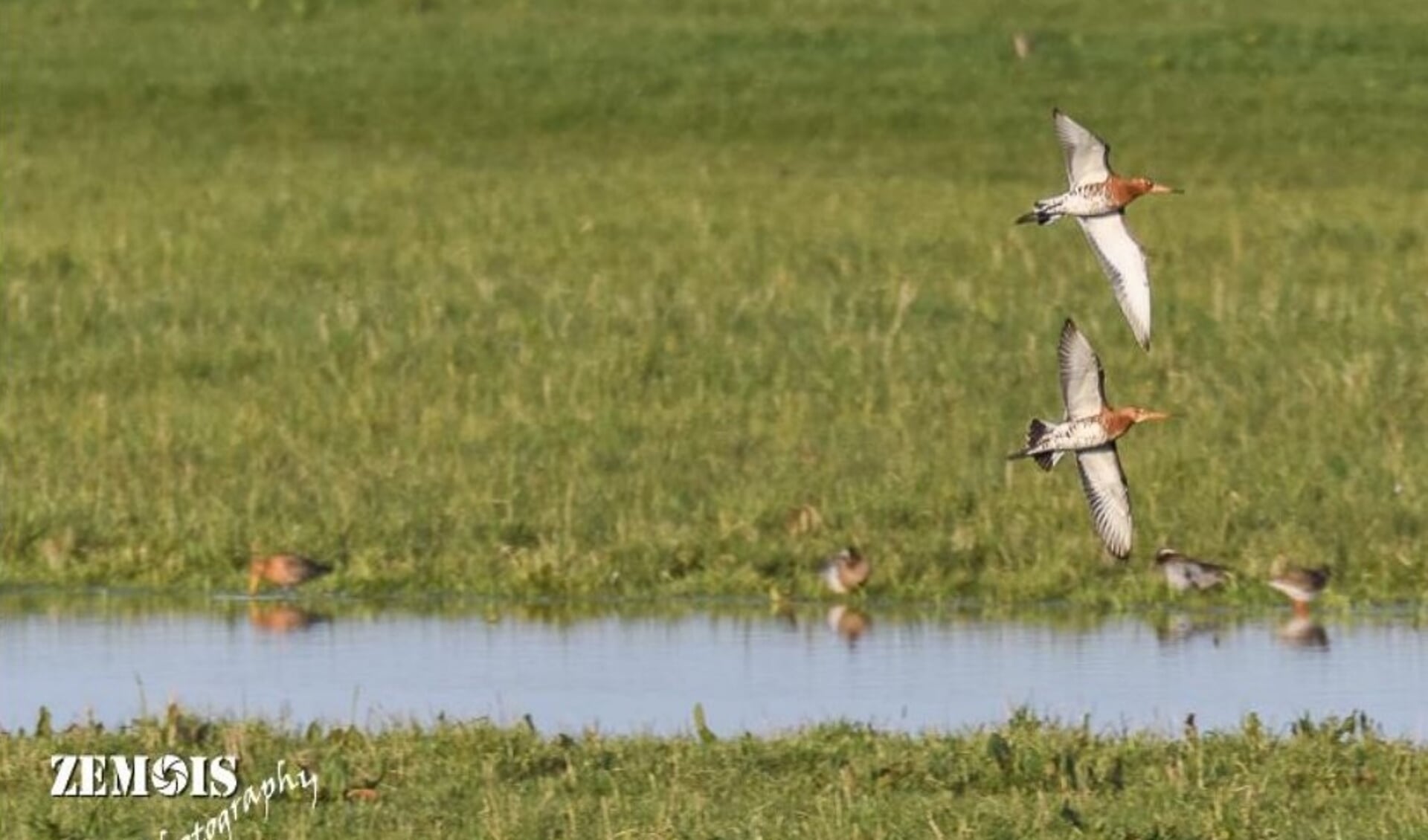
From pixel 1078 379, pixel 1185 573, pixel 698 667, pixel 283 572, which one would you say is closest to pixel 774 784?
pixel 698 667

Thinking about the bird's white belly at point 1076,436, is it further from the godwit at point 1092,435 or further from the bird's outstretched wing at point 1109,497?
the bird's outstretched wing at point 1109,497

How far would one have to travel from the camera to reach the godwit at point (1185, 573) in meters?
13.7

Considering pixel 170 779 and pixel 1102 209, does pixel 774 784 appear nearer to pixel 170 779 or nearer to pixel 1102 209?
pixel 170 779

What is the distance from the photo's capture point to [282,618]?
45.2 ft

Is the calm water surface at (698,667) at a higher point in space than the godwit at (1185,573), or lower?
lower

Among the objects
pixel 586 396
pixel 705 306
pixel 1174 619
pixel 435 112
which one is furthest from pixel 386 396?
pixel 435 112

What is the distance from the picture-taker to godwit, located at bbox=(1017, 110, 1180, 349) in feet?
24.0

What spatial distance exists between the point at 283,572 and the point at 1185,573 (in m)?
3.59

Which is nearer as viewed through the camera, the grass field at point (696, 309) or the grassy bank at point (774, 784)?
the grassy bank at point (774, 784)

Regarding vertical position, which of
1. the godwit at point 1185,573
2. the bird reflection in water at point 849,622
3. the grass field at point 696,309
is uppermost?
the grass field at point 696,309

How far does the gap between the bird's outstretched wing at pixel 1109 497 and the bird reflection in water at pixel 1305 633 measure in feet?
16.9

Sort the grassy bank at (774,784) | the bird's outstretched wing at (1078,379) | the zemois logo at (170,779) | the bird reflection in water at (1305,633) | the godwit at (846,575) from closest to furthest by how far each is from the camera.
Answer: the bird's outstretched wing at (1078,379)
the grassy bank at (774,784)
the zemois logo at (170,779)
the bird reflection in water at (1305,633)
the godwit at (846,575)

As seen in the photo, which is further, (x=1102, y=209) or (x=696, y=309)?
(x=696, y=309)

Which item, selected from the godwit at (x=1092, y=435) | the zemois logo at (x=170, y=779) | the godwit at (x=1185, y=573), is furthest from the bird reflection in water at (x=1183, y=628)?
the godwit at (x=1092, y=435)
